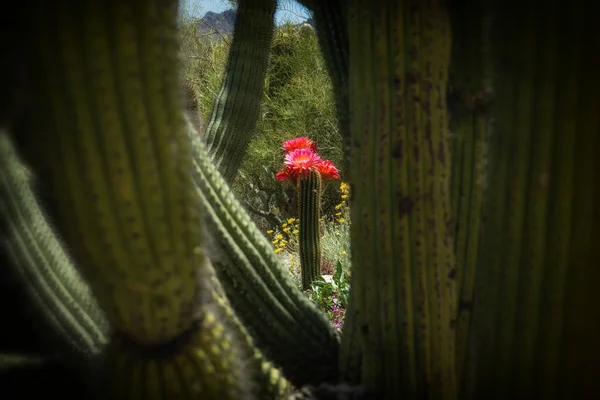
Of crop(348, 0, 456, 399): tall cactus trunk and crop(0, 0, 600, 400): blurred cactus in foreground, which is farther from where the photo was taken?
crop(348, 0, 456, 399): tall cactus trunk

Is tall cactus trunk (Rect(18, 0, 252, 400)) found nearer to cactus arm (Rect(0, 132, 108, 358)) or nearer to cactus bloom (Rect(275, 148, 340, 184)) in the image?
cactus arm (Rect(0, 132, 108, 358))

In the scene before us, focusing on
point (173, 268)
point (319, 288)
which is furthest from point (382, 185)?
point (319, 288)

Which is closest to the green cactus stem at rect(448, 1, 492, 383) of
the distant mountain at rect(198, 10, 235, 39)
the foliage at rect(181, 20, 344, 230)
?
the foliage at rect(181, 20, 344, 230)

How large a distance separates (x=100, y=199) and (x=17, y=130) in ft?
0.54

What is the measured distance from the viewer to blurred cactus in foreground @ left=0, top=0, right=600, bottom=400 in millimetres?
725

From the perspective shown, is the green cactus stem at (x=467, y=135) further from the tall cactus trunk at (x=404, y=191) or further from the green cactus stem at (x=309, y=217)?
the green cactus stem at (x=309, y=217)

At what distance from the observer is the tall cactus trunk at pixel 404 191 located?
970mm

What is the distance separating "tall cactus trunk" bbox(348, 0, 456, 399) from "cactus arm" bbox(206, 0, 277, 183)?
7.58 feet

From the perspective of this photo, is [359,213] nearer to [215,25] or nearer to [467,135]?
[467,135]

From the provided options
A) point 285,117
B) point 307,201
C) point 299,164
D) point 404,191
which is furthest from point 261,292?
point 285,117

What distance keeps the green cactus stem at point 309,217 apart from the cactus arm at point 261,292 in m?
2.79

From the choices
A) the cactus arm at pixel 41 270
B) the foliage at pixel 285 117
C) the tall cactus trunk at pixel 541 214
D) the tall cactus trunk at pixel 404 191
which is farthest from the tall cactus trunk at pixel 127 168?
the foliage at pixel 285 117

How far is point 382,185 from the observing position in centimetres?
101

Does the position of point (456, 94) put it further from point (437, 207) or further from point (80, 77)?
point (80, 77)
